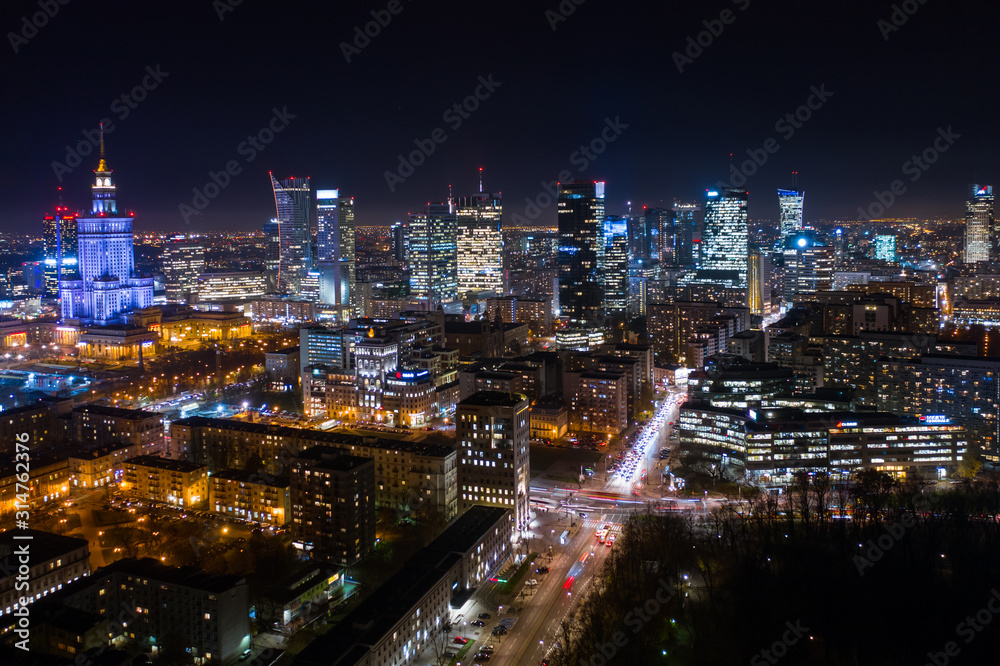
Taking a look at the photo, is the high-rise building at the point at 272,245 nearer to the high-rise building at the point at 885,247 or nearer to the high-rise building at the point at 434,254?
the high-rise building at the point at 434,254

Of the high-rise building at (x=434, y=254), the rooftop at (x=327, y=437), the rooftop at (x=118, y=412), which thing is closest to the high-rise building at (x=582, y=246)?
the high-rise building at (x=434, y=254)

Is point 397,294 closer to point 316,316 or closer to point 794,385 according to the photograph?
point 316,316

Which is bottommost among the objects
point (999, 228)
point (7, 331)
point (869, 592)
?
point (869, 592)

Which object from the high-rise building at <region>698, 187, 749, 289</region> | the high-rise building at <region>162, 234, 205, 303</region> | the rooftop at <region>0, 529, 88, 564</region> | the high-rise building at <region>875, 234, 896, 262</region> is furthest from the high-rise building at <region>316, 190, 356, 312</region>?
the high-rise building at <region>875, 234, 896, 262</region>

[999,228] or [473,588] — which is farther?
[999,228]

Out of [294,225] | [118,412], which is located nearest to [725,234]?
[294,225]

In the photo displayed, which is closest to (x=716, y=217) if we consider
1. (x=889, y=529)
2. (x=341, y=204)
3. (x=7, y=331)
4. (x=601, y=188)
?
(x=601, y=188)

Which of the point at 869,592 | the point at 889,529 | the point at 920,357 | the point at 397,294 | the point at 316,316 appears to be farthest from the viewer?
the point at 397,294

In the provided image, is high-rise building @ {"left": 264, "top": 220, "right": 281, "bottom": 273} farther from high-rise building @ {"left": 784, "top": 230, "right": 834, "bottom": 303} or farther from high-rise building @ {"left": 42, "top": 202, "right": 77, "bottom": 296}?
high-rise building @ {"left": 784, "top": 230, "right": 834, "bottom": 303}
